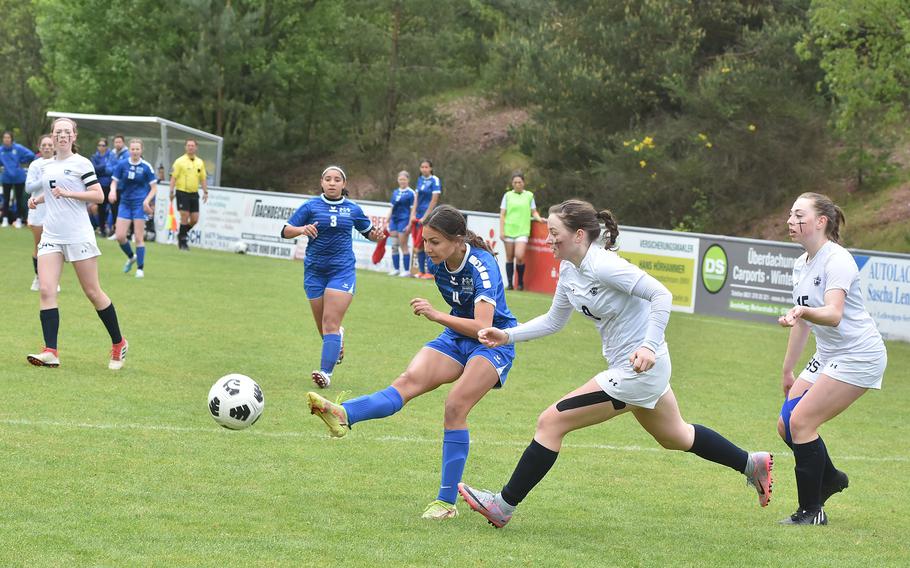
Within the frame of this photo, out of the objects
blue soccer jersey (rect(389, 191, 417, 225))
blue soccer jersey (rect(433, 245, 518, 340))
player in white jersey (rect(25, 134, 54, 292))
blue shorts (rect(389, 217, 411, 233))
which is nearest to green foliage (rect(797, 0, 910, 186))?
blue soccer jersey (rect(389, 191, 417, 225))

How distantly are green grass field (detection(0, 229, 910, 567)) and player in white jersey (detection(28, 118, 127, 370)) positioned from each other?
533mm

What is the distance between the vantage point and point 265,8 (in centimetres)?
4712

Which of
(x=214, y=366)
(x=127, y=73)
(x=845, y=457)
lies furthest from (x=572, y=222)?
(x=127, y=73)

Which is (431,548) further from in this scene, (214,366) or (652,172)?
(652,172)

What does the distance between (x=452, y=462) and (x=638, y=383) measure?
1151 mm

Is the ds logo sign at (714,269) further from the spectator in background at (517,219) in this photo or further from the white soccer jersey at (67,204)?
the white soccer jersey at (67,204)

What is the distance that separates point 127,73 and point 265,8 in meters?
6.23

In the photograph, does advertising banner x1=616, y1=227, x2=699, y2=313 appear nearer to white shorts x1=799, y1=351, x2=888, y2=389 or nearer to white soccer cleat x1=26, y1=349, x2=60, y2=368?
white soccer cleat x1=26, y1=349, x2=60, y2=368

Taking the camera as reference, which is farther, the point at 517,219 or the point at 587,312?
the point at 517,219

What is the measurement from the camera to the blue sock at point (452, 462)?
633 cm

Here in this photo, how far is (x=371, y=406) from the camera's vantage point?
6.33 m

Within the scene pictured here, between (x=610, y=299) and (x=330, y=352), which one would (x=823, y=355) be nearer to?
(x=610, y=299)

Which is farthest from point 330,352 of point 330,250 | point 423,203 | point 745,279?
point 423,203

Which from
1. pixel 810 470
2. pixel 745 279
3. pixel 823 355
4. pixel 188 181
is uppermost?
pixel 188 181
